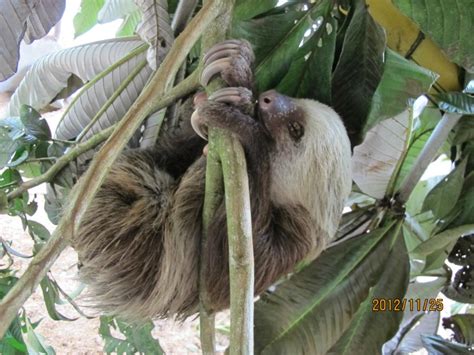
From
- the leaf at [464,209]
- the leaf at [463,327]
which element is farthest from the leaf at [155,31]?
the leaf at [463,327]

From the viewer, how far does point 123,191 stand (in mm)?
1184

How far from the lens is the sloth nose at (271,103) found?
1.04 meters

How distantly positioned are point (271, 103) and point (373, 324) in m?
0.54

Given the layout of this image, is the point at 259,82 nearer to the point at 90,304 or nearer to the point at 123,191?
the point at 123,191

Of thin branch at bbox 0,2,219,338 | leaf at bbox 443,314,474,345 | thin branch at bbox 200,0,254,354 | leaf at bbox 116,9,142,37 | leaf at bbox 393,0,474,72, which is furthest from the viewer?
leaf at bbox 116,9,142,37

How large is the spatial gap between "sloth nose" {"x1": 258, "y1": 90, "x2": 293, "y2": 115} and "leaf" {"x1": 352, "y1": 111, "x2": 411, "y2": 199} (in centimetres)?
27

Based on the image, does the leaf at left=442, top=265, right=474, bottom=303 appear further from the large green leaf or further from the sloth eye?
the sloth eye

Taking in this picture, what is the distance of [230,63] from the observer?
901mm

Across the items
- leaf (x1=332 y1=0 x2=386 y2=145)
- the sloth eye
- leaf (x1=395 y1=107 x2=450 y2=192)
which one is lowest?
leaf (x1=395 y1=107 x2=450 y2=192)

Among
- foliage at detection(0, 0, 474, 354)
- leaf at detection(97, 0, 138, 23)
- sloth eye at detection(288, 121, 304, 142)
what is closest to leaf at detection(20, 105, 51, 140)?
foliage at detection(0, 0, 474, 354)

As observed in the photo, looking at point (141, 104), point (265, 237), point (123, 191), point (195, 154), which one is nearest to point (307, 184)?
point (265, 237)

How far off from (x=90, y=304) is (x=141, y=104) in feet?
2.03

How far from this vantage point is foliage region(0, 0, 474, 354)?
41.6 inches

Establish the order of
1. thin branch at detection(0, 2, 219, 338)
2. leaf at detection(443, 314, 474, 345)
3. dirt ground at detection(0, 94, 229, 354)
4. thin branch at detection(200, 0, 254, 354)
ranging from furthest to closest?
dirt ground at detection(0, 94, 229, 354)
leaf at detection(443, 314, 474, 345)
thin branch at detection(200, 0, 254, 354)
thin branch at detection(0, 2, 219, 338)
